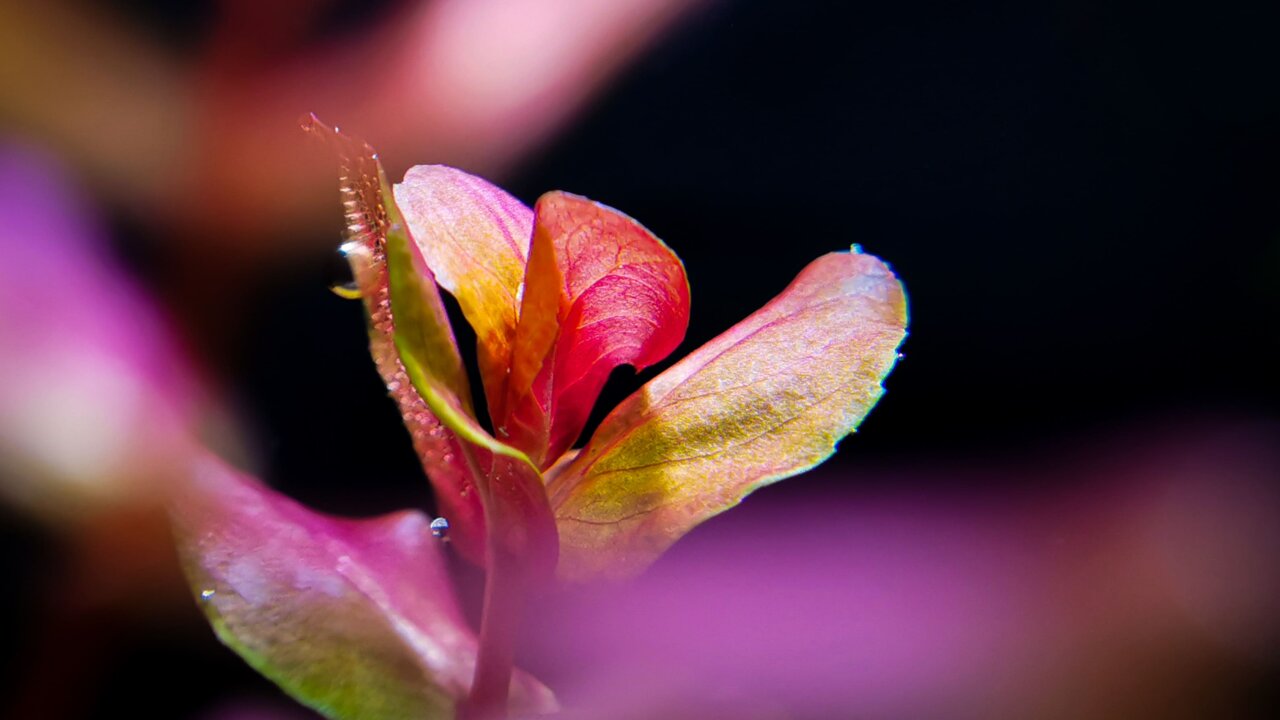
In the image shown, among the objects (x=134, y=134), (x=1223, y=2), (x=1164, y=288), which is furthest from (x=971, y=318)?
(x=134, y=134)

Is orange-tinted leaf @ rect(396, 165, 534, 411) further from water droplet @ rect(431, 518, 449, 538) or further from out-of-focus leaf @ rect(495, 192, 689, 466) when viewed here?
water droplet @ rect(431, 518, 449, 538)

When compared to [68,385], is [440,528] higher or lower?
lower

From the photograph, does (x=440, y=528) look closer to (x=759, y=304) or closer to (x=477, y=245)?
(x=477, y=245)

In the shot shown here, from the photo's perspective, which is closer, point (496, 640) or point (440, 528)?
point (496, 640)

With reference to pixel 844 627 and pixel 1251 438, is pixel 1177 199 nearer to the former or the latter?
pixel 1251 438

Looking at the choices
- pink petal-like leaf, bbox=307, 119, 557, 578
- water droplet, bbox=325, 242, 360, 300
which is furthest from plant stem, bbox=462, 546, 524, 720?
water droplet, bbox=325, 242, 360, 300

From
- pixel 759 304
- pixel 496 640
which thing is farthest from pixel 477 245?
pixel 759 304

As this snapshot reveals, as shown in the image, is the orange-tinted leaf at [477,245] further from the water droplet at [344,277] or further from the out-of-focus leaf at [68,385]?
the out-of-focus leaf at [68,385]
